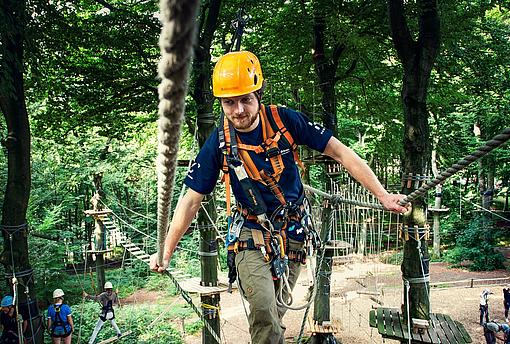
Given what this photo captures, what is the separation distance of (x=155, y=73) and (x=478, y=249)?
39.0 ft

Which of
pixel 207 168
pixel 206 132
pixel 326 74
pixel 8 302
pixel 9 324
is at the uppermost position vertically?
pixel 326 74

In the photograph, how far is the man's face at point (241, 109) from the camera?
1.90 m

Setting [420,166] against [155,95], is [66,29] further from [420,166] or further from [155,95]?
[420,166]

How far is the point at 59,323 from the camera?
6.31 m

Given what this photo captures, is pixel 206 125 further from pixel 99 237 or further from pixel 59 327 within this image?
pixel 99 237

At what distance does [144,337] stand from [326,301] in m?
3.73

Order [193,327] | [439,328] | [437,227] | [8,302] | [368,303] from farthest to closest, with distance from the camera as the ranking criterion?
[437,227], [368,303], [193,327], [8,302], [439,328]

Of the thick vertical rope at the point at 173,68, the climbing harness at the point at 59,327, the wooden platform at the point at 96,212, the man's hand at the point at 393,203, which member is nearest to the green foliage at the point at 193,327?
the wooden platform at the point at 96,212

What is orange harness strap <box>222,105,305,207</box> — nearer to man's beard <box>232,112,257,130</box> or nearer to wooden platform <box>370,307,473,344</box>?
man's beard <box>232,112,257,130</box>

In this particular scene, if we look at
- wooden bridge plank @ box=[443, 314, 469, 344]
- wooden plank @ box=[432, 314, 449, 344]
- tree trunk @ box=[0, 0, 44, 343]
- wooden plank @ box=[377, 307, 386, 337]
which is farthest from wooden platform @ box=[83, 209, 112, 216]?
wooden bridge plank @ box=[443, 314, 469, 344]

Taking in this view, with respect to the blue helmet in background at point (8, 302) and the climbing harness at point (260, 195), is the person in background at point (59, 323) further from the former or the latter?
the climbing harness at point (260, 195)

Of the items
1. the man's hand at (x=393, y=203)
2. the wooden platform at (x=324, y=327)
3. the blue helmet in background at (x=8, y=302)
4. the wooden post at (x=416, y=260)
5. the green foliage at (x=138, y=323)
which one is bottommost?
the green foliage at (x=138, y=323)

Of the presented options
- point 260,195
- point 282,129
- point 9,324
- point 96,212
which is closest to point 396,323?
point 260,195

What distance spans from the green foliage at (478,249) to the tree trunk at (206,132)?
1036 centimetres
